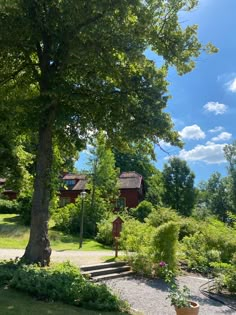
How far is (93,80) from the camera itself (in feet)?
51.2

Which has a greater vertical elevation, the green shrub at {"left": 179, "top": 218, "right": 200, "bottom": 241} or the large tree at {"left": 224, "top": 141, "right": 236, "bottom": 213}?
the large tree at {"left": 224, "top": 141, "right": 236, "bottom": 213}

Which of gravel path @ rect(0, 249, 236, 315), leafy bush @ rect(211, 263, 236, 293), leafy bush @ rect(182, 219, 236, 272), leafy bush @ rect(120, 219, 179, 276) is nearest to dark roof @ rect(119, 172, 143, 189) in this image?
leafy bush @ rect(182, 219, 236, 272)

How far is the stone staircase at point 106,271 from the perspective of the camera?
1336 cm

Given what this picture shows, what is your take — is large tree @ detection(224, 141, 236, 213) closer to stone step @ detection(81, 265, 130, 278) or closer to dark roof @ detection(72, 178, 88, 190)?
dark roof @ detection(72, 178, 88, 190)

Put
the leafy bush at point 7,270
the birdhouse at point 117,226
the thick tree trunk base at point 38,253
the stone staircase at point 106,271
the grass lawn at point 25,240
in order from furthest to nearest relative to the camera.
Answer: the grass lawn at point 25,240 → the birdhouse at point 117,226 → the stone staircase at point 106,271 → the thick tree trunk base at point 38,253 → the leafy bush at point 7,270

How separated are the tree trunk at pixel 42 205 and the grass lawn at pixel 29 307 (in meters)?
3.53

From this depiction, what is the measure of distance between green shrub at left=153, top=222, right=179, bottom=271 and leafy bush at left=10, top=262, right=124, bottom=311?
575 centimetres

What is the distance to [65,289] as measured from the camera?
363 inches

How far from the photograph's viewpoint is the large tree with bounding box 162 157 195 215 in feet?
167

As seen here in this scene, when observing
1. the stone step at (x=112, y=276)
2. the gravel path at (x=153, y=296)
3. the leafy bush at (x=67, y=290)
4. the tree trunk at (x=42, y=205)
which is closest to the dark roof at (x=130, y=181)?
the stone step at (x=112, y=276)

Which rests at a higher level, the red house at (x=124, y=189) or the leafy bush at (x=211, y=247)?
the red house at (x=124, y=189)

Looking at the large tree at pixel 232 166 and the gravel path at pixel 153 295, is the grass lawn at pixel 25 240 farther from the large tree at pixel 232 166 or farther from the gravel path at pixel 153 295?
the large tree at pixel 232 166

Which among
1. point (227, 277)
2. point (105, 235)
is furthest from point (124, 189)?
point (227, 277)

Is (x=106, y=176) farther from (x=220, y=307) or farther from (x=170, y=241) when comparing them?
(x=220, y=307)
